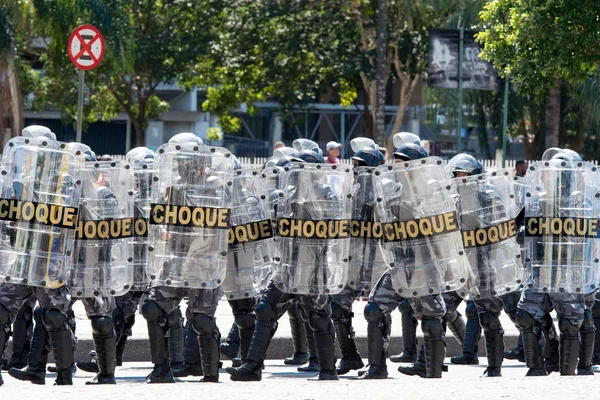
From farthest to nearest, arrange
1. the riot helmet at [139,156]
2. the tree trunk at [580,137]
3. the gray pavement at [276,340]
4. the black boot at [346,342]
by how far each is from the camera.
A: the tree trunk at [580,137] < the gray pavement at [276,340] < the black boot at [346,342] < the riot helmet at [139,156]

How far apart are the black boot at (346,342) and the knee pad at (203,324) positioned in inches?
57.4

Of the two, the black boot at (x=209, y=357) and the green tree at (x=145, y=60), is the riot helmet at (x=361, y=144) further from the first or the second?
the green tree at (x=145, y=60)

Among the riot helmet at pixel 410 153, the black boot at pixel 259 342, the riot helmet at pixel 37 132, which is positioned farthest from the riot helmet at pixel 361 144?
the riot helmet at pixel 37 132

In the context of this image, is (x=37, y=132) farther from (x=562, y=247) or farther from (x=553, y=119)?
(x=553, y=119)

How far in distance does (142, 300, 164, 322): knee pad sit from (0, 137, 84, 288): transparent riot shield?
24.9 inches

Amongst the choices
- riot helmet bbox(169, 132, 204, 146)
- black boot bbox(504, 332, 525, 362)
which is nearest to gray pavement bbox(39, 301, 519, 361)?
black boot bbox(504, 332, 525, 362)

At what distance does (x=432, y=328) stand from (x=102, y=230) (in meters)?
2.30

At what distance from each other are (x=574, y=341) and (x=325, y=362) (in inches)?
69.1

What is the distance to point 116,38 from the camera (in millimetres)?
21734

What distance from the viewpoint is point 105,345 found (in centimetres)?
807

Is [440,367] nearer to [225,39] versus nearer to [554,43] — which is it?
[554,43]

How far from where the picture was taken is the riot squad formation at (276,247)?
25.4ft

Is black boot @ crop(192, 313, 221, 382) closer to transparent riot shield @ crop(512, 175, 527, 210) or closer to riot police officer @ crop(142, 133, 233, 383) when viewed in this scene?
riot police officer @ crop(142, 133, 233, 383)

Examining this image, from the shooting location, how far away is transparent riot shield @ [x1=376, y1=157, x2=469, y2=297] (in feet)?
26.7
